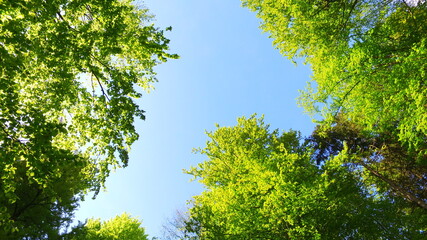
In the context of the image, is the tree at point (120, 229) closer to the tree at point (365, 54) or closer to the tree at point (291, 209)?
the tree at point (291, 209)

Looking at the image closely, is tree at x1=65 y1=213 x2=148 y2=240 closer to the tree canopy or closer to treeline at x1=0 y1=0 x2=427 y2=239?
treeline at x1=0 y1=0 x2=427 y2=239

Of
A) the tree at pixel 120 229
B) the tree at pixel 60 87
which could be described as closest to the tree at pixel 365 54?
the tree at pixel 60 87

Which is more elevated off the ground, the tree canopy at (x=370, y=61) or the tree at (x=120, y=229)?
the tree canopy at (x=370, y=61)

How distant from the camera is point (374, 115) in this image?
7.07 m

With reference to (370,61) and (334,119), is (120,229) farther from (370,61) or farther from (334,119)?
(370,61)

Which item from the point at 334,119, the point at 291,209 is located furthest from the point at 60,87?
the point at 334,119

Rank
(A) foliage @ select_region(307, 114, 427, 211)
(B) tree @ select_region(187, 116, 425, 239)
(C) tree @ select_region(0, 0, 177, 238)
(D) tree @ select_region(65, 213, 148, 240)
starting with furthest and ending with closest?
(D) tree @ select_region(65, 213, 148, 240) < (A) foliage @ select_region(307, 114, 427, 211) < (B) tree @ select_region(187, 116, 425, 239) < (C) tree @ select_region(0, 0, 177, 238)

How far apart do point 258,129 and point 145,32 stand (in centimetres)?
978

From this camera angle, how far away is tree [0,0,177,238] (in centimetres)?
413

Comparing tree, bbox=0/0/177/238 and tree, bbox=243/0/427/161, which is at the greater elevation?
tree, bbox=243/0/427/161

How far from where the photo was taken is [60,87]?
562cm

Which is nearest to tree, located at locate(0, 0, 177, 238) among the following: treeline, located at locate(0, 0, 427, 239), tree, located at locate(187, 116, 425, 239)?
treeline, located at locate(0, 0, 427, 239)

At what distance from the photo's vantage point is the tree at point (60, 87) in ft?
13.6

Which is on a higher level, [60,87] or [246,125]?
[246,125]
